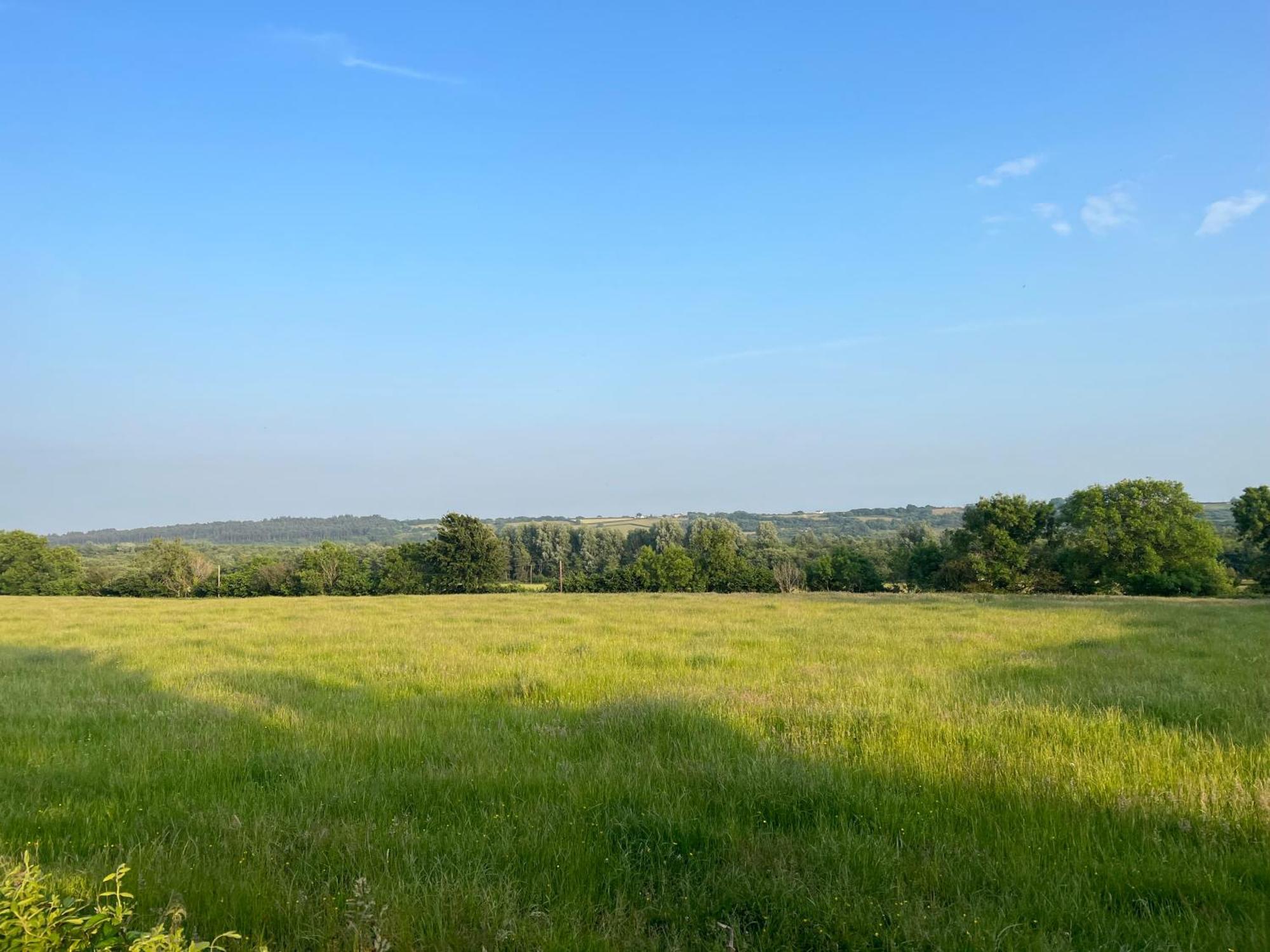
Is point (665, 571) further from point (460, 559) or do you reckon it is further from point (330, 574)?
point (330, 574)

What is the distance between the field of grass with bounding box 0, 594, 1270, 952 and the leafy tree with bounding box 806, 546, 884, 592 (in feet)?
208

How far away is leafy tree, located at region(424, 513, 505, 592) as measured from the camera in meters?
76.0

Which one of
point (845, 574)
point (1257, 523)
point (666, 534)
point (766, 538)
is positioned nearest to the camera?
point (1257, 523)

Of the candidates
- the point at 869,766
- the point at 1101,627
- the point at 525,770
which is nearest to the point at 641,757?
the point at 525,770

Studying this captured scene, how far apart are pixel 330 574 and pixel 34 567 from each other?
1325 inches

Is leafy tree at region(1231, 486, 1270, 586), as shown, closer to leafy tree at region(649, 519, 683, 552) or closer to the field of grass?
the field of grass

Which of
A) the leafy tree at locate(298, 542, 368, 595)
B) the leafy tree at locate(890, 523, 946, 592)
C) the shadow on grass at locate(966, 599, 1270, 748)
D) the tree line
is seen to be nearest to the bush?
the shadow on grass at locate(966, 599, 1270, 748)

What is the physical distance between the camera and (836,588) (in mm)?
73188

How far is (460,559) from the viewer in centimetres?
7600

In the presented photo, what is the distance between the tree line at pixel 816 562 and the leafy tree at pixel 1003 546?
0.12 m

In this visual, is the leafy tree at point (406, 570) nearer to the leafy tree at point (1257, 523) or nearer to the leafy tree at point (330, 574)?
the leafy tree at point (330, 574)

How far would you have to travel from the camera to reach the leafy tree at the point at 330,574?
74.8 meters

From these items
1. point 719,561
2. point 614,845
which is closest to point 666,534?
point 719,561

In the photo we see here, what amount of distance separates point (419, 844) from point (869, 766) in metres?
3.56
